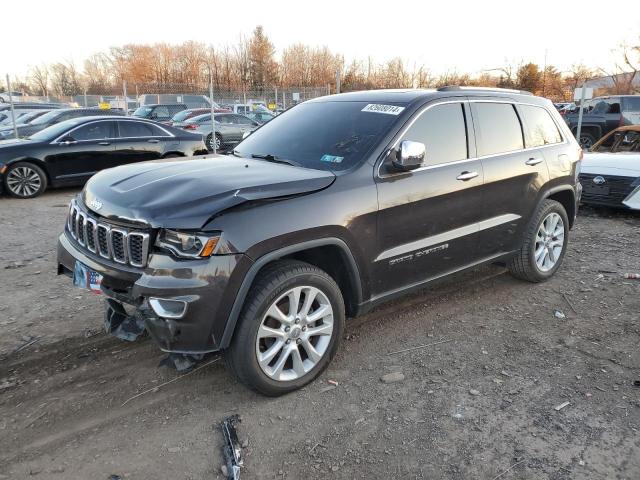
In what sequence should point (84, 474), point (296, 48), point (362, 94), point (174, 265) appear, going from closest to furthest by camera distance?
point (84, 474)
point (174, 265)
point (362, 94)
point (296, 48)

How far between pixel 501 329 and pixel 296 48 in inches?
2380

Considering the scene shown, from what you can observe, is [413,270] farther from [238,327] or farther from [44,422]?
[44,422]

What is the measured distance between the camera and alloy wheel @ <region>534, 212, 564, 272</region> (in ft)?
16.5

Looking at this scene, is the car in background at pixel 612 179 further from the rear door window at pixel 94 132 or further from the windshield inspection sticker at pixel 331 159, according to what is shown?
the rear door window at pixel 94 132

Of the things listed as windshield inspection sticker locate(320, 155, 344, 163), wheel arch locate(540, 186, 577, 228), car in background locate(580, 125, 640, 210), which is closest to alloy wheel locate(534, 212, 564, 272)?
wheel arch locate(540, 186, 577, 228)

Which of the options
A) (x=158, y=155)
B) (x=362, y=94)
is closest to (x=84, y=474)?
(x=362, y=94)

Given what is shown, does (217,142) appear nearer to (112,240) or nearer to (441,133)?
(441,133)

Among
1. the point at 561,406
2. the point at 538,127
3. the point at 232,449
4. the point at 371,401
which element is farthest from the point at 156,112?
the point at 561,406

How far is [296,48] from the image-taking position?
59906 mm

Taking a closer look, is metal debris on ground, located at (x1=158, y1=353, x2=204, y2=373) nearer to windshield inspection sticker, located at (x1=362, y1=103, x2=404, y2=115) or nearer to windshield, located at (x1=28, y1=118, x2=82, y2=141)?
windshield inspection sticker, located at (x1=362, y1=103, x2=404, y2=115)

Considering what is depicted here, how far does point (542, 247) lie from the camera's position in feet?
16.7

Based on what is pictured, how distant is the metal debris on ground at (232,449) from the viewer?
8.40 ft

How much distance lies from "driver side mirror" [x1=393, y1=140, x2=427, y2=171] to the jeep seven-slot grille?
65.9 inches

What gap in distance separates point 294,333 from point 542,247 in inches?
121
